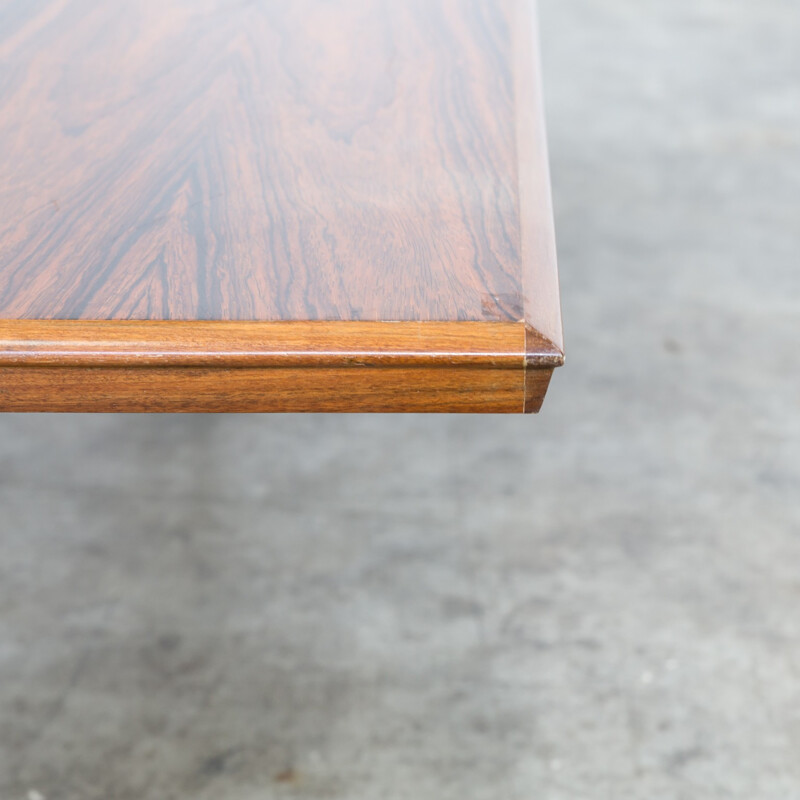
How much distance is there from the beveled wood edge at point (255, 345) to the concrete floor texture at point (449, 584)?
0.46m

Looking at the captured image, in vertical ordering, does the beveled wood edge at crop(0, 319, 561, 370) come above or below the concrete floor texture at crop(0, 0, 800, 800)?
above

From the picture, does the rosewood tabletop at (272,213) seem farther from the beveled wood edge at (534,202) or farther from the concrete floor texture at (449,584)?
the concrete floor texture at (449,584)

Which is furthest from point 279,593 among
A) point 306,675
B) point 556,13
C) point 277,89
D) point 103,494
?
point 556,13

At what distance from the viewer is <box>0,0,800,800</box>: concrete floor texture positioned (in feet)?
2.53

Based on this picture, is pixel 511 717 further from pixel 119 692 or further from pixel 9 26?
pixel 9 26

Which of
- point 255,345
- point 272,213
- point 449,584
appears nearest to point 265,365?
point 255,345

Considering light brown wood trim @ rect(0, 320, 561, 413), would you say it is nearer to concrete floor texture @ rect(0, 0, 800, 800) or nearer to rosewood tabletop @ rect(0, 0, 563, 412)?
rosewood tabletop @ rect(0, 0, 563, 412)

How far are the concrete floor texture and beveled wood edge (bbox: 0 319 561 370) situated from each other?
1.50 feet

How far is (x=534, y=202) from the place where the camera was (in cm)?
57

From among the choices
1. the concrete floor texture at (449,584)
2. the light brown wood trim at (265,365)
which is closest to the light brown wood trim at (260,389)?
the light brown wood trim at (265,365)

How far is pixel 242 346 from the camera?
454mm

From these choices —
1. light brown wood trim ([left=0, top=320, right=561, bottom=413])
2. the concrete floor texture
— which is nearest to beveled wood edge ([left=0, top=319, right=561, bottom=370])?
light brown wood trim ([left=0, top=320, right=561, bottom=413])

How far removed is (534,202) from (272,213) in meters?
0.17

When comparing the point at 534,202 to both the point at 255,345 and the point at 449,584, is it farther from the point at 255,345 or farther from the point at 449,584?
the point at 449,584
